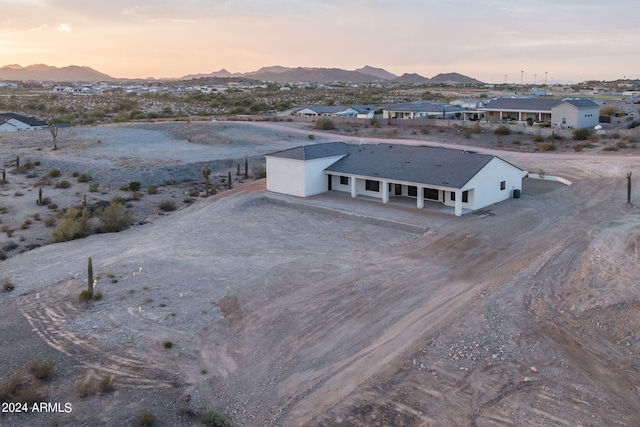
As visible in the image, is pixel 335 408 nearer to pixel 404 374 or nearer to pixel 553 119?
pixel 404 374

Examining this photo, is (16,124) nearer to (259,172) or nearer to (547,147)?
(259,172)

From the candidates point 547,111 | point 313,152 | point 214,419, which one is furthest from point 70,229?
point 547,111

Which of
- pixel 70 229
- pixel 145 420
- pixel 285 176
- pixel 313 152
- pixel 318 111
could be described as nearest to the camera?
pixel 145 420

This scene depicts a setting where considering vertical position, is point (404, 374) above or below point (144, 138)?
below

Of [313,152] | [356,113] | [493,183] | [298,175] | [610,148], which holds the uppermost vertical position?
[356,113]

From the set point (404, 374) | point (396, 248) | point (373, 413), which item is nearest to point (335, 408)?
point (373, 413)

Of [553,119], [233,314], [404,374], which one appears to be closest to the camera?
[404,374]

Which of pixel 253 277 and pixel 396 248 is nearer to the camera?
pixel 253 277

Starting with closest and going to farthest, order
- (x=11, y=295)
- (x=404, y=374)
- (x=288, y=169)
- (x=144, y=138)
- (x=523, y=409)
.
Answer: (x=523, y=409) < (x=404, y=374) < (x=11, y=295) < (x=288, y=169) < (x=144, y=138)
